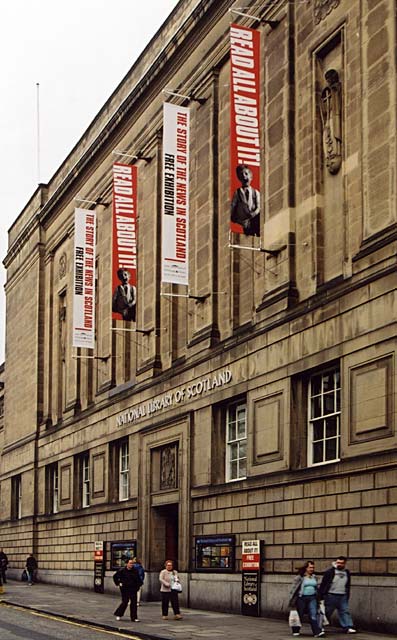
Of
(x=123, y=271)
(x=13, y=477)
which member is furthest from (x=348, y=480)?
(x=13, y=477)

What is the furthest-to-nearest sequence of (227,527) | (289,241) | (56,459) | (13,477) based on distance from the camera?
1. (13,477)
2. (56,459)
3. (227,527)
4. (289,241)

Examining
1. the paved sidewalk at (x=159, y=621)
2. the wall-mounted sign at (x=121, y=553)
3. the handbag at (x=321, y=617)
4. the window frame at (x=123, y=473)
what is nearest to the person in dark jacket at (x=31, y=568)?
the paved sidewalk at (x=159, y=621)

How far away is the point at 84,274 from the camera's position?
47188mm

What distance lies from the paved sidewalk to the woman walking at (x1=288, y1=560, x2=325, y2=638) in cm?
46

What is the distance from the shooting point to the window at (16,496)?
63.9 meters

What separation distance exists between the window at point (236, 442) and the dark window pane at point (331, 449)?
515 centimetres

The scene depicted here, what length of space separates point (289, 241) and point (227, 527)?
8.47 meters

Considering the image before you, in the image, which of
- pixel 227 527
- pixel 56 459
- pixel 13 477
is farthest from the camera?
pixel 13 477

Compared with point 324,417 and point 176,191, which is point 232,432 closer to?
point 324,417

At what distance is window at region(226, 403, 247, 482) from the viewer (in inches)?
1332

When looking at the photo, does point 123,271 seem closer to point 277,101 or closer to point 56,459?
point 277,101

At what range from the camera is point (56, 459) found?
54.8m

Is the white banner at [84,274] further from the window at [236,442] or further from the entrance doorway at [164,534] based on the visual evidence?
the window at [236,442]

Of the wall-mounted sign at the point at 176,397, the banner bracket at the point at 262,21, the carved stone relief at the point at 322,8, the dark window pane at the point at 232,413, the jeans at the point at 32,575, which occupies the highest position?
the banner bracket at the point at 262,21
